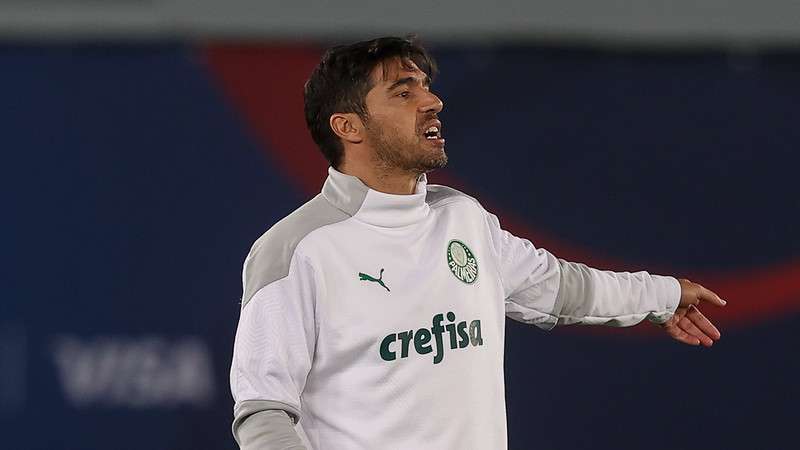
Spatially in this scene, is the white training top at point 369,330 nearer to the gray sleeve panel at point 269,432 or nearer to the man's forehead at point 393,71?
the gray sleeve panel at point 269,432

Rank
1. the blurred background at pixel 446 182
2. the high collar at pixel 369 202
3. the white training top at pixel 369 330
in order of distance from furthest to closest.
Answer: the blurred background at pixel 446 182, the high collar at pixel 369 202, the white training top at pixel 369 330

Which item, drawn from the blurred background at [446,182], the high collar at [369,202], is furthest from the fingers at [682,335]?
the blurred background at [446,182]

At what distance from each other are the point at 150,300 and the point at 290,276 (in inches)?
84.7

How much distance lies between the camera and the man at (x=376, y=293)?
214cm

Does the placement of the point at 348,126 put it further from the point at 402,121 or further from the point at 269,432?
the point at 269,432

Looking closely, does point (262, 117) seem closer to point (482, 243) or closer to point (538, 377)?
point (538, 377)

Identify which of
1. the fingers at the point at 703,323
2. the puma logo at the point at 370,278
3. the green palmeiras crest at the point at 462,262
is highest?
the fingers at the point at 703,323

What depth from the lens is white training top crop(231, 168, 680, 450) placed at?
214 centimetres

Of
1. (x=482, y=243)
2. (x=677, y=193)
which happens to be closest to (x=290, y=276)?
(x=482, y=243)

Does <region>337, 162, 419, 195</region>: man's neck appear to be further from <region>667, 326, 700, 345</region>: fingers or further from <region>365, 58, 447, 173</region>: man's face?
<region>667, 326, 700, 345</region>: fingers

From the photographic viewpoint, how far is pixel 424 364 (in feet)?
7.27

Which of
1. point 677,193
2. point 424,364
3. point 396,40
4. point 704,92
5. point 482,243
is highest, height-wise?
point 704,92

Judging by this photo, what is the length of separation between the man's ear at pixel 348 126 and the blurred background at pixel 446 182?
6.08 ft

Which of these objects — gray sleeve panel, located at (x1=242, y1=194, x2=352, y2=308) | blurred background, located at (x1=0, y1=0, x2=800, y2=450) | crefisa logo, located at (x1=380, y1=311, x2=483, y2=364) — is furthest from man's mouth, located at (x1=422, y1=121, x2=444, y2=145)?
blurred background, located at (x1=0, y1=0, x2=800, y2=450)
